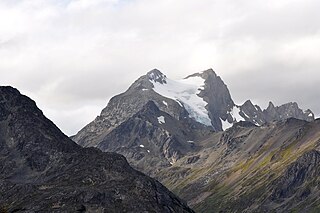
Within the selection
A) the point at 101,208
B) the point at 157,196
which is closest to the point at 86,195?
the point at 101,208

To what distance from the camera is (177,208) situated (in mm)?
195250

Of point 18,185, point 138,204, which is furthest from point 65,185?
point 138,204

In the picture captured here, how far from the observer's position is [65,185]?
199375 millimetres

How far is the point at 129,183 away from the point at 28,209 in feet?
116

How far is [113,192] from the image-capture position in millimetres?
190250

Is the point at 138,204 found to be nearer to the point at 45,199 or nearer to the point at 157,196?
the point at 157,196

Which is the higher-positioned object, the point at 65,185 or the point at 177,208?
the point at 65,185

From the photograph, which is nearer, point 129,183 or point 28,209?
point 28,209

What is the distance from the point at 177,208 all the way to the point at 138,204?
16.1 meters

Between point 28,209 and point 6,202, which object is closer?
point 28,209

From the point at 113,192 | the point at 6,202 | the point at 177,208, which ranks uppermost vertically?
the point at 6,202

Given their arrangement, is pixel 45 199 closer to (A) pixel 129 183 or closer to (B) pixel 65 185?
(B) pixel 65 185

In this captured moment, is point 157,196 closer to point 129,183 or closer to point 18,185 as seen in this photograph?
point 129,183

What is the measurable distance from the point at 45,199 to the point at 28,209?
738 cm
